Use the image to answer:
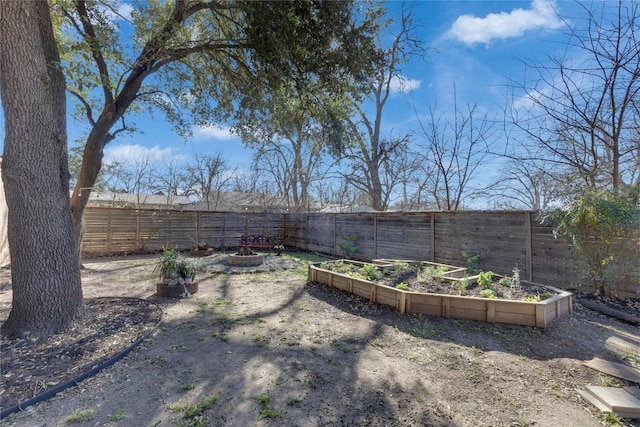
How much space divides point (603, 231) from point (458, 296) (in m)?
2.38

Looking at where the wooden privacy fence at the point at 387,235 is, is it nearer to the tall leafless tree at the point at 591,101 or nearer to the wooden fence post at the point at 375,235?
the wooden fence post at the point at 375,235

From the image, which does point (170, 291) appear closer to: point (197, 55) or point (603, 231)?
point (197, 55)

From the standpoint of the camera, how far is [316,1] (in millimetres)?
3322

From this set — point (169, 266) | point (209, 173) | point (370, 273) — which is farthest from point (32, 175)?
point (209, 173)

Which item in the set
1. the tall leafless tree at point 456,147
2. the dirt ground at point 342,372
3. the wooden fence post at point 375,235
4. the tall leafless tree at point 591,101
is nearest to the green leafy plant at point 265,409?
the dirt ground at point 342,372

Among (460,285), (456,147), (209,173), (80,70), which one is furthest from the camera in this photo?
(209,173)

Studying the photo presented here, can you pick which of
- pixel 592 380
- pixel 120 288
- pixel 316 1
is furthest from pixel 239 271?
pixel 592 380

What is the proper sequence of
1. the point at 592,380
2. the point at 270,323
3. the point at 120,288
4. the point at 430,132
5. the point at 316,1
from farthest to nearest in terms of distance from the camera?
1. the point at 430,132
2. the point at 120,288
3. the point at 270,323
4. the point at 316,1
5. the point at 592,380

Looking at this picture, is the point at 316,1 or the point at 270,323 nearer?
the point at 316,1

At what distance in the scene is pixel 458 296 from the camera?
352 centimetres

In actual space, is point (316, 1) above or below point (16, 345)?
above

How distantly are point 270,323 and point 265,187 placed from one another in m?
16.0

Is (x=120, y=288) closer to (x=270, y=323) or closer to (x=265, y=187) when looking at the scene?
(x=270, y=323)

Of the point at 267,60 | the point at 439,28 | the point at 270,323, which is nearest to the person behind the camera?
the point at 270,323
